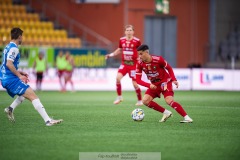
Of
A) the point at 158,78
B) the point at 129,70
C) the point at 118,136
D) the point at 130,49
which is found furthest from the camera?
the point at 129,70

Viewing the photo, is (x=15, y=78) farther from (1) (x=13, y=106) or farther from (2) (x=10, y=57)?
(1) (x=13, y=106)

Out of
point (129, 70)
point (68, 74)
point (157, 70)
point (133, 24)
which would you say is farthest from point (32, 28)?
point (157, 70)

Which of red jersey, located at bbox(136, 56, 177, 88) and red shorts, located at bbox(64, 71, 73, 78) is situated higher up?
red jersey, located at bbox(136, 56, 177, 88)

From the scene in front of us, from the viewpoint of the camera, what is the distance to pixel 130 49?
68.1ft

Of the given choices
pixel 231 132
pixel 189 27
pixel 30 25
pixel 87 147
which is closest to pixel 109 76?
pixel 30 25

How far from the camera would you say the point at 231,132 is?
42.0 ft

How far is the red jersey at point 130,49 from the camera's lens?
2078 cm

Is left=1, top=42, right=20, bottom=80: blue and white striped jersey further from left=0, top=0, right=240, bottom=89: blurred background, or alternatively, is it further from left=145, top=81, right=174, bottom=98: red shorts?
left=0, top=0, right=240, bottom=89: blurred background

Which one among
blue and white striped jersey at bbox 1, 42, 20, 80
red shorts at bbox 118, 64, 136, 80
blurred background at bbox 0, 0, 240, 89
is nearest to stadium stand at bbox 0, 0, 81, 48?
blurred background at bbox 0, 0, 240, 89

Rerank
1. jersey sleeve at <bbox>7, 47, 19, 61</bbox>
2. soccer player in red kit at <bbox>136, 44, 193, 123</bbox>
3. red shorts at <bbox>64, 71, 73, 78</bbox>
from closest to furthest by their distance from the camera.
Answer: jersey sleeve at <bbox>7, 47, 19, 61</bbox> < soccer player in red kit at <bbox>136, 44, 193, 123</bbox> < red shorts at <bbox>64, 71, 73, 78</bbox>

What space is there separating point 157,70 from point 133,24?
23.5 m

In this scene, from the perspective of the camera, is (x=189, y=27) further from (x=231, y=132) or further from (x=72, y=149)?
(x=72, y=149)

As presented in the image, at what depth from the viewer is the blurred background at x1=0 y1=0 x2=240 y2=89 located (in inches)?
1390

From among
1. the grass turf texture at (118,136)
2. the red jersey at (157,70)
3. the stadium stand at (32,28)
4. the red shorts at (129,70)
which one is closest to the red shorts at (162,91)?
the red jersey at (157,70)
